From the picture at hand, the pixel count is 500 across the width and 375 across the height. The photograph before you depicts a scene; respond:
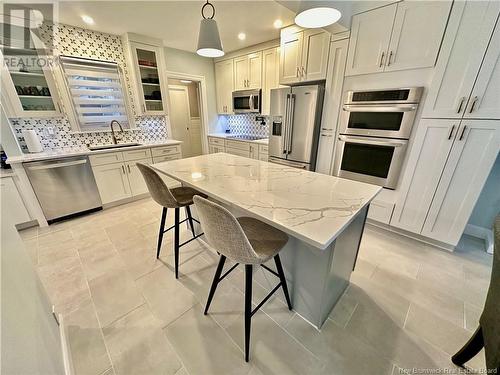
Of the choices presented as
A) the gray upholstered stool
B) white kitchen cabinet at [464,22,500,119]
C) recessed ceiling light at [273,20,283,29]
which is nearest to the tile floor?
the gray upholstered stool

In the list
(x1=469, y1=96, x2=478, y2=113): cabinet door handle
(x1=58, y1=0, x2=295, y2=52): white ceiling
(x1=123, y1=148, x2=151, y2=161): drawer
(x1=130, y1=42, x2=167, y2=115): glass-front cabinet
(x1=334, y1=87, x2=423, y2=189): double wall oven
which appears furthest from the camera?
(x1=130, y1=42, x2=167, y2=115): glass-front cabinet

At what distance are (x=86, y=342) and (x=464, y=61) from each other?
3.69 meters

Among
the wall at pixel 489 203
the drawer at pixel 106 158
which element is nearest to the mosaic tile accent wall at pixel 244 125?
the drawer at pixel 106 158

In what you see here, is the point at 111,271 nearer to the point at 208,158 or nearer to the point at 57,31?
the point at 208,158

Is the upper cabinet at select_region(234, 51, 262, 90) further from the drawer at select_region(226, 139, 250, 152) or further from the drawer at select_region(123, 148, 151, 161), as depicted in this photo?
the drawer at select_region(123, 148, 151, 161)

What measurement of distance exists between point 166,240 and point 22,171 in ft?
6.46

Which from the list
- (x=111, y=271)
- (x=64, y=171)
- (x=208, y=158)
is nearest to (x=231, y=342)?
(x=111, y=271)

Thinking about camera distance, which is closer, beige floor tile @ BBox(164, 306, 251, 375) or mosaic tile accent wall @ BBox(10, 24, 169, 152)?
beige floor tile @ BBox(164, 306, 251, 375)

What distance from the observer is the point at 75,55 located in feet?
9.52

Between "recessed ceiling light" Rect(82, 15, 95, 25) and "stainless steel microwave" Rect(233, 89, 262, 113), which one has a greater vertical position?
"recessed ceiling light" Rect(82, 15, 95, 25)

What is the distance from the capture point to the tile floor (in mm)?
1210

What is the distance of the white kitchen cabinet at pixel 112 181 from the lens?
2980 millimetres

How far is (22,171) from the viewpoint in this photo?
2410mm

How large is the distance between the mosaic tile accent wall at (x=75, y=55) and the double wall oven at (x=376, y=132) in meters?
3.52
